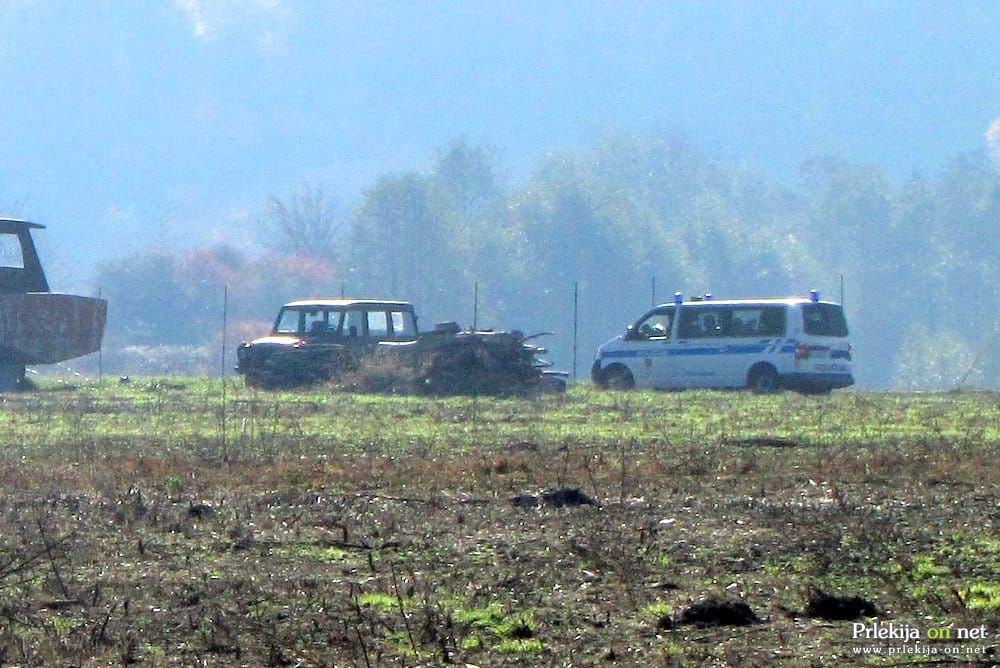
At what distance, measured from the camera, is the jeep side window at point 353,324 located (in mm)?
28422

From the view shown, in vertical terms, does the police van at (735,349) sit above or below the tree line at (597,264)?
below

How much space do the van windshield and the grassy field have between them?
10.9m

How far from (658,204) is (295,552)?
A: 9759cm

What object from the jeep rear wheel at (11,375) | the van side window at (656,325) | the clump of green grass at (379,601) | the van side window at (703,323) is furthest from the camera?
the van side window at (656,325)

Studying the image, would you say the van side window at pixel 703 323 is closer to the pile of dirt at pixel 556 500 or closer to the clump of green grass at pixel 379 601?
the pile of dirt at pixel 556 500

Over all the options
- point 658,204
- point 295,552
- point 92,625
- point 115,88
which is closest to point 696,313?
point 295,552

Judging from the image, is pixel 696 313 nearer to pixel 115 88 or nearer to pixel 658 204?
pixel 658 204

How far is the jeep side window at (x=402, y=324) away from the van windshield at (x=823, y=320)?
709 centimetres

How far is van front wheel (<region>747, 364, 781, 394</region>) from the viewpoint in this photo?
25766 mm

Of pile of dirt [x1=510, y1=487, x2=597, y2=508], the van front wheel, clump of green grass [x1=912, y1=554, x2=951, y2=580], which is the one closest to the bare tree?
the van front wheel

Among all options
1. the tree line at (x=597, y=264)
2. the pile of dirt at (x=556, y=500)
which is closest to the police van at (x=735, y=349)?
the pile of dirt at (x=556, y=500)

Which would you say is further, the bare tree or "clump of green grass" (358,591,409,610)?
the bare tree

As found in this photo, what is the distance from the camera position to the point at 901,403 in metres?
21.5

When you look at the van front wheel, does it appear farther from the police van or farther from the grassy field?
the grassy field
